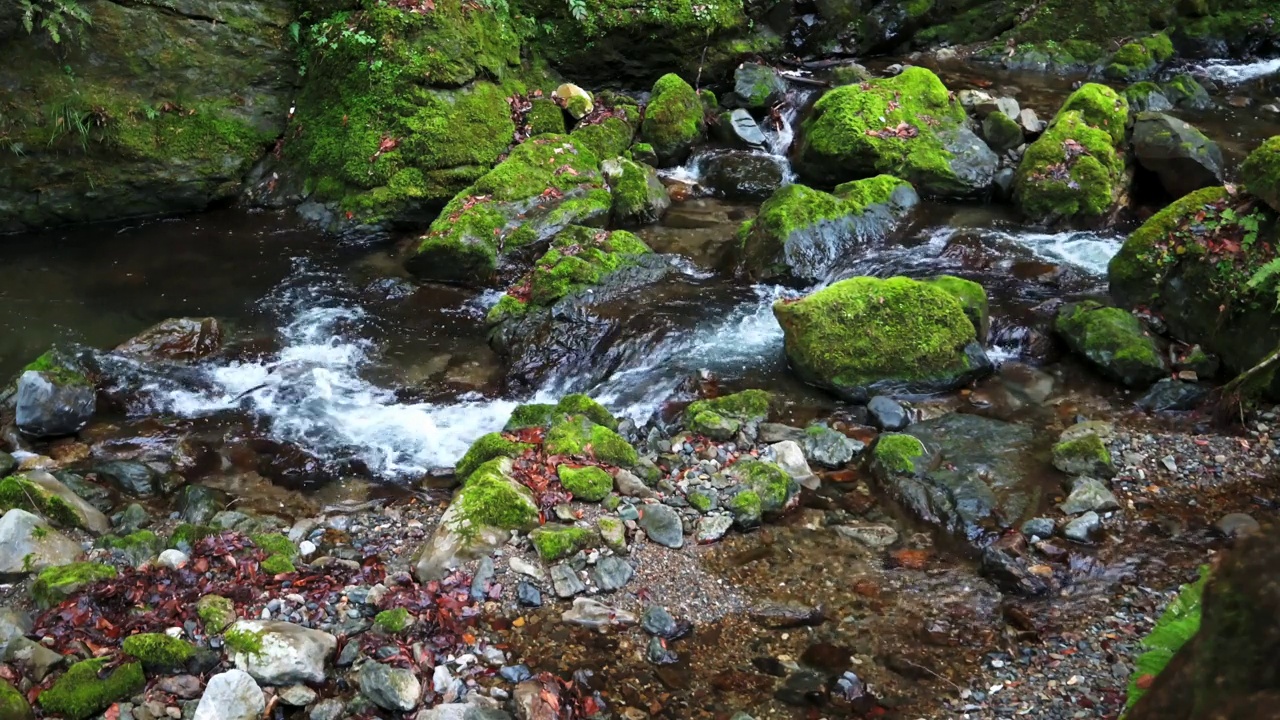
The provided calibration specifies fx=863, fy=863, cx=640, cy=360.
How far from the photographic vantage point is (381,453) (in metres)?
7.79

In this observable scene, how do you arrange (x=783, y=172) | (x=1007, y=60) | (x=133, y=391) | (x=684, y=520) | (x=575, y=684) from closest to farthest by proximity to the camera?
(x=575, y=684) → (x=684, y=520) → (x=133, y=391) → (x=783, y=172) → (x=1007, y=60)

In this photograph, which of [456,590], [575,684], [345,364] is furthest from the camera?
[345,364]

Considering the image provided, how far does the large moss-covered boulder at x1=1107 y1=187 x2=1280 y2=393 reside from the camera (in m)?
7.51

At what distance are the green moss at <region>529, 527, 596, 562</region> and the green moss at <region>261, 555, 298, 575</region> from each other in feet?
5.15

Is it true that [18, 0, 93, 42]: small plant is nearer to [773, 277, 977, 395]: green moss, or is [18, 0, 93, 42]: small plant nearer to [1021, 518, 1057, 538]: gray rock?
[773, 277, 977, 395]: green moss

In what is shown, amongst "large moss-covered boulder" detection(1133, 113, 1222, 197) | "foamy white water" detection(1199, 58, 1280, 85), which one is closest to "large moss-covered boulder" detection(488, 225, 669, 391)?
"large moss-covered boulder" detection(1133, 113, 1222, 197)

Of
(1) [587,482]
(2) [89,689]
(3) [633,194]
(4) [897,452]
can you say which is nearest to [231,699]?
(2) [89,689]

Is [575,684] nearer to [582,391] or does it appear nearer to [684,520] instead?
[684,520]

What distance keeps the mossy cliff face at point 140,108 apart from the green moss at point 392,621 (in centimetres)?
969

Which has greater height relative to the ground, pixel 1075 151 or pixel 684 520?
pixel 1075 151

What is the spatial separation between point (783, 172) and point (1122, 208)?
15.0 feet

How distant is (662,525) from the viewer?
19.9 ft

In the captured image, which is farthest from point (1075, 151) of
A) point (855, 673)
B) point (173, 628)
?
point (173, 628)

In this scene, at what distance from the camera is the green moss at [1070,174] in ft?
35.8
